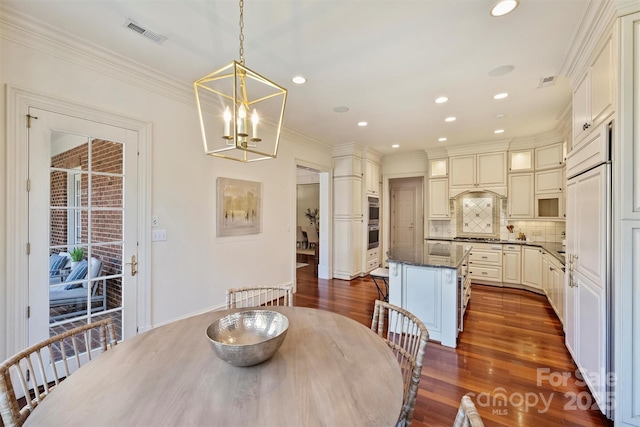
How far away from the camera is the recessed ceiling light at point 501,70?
105 inches

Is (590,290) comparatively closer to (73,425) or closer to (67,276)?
(73,425)

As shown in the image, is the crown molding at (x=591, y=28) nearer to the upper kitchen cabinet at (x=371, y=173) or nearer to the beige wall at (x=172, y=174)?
the beige wall at (x=172, y=174)

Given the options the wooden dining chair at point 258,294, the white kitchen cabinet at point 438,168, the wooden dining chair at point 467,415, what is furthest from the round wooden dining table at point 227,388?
the white kitchen cabinet at point 438,168

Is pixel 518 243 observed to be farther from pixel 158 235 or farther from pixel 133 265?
pixel 133 265

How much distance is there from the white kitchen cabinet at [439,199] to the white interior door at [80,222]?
5.40 m

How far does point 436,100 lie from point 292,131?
222 cm

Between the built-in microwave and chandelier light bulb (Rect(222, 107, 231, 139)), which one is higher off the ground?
chandelier light bulb (Rect(222, 107, 231, 139))

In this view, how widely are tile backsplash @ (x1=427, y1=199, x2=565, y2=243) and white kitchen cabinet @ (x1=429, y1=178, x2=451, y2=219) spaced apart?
14 cm

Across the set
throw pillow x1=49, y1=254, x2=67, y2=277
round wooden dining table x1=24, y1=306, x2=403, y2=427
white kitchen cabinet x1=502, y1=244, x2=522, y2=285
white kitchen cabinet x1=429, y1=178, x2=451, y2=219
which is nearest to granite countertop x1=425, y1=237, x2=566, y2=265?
white kitchen cabinet x1=502, y1=244, x2=522, y2=285

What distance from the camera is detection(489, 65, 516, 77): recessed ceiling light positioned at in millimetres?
2663

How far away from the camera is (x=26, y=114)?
205cm

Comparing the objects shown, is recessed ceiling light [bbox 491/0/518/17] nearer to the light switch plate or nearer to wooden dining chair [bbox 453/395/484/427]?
wooden dining chair [bbox 453/395/484/427]

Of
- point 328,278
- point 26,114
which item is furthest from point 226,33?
point 328,278

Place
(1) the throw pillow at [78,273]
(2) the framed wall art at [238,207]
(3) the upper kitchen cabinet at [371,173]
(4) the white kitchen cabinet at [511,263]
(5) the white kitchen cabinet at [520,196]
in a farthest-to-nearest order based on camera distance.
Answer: (3) the upper kitchen cabinet at [371,173] → (5) the white kitchen cabinet at [520,196] → (4) the white kitchen cabinet at [511,263] → (2) the framed wall art at [238,207] → (1) the throw pillow at [78,273]
